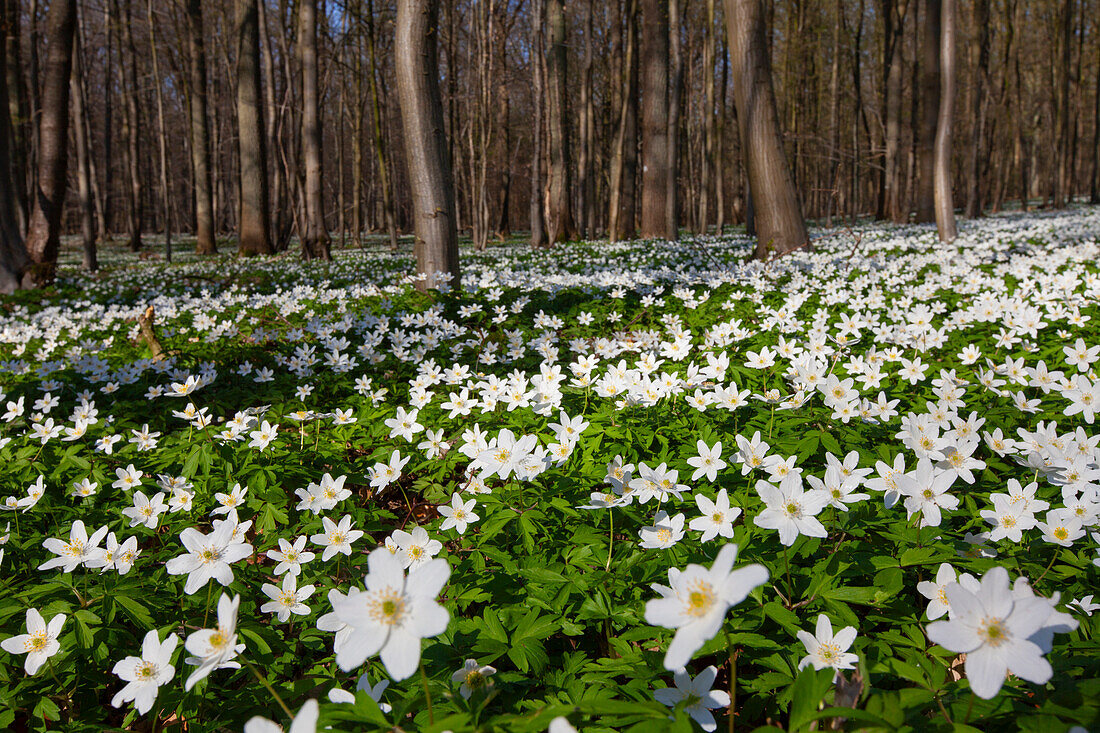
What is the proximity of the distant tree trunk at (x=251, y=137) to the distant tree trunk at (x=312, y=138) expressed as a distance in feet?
11.0

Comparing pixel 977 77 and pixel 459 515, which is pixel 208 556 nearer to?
pixel 459 515

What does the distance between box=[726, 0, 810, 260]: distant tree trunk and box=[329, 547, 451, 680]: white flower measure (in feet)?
26.7

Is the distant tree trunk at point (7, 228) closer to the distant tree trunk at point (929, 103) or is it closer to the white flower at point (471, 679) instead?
the white flower at point (471, 679)

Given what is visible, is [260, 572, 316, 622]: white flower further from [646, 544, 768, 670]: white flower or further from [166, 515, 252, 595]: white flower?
[646, 544, 768, 670]: white flower

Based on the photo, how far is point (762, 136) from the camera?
827 centimetres

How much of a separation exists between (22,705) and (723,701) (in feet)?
5.57

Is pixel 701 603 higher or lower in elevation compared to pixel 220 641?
higher

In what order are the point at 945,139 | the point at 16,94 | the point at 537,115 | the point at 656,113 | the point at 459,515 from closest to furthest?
the point at 459,515, the point at 945,139, the point at 656,113, the point at 537,115, the point at 16,94

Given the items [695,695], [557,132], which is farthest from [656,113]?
[695,695]

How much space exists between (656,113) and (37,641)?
1562 centimetres

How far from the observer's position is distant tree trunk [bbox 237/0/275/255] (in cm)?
1557

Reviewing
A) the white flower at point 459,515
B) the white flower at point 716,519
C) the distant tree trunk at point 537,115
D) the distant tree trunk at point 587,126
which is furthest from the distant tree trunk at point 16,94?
the white flower at point 716,519

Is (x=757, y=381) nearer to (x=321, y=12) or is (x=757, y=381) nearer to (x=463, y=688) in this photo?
(x=463, y=688)

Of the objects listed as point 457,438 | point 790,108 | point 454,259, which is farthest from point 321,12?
point 457,438
